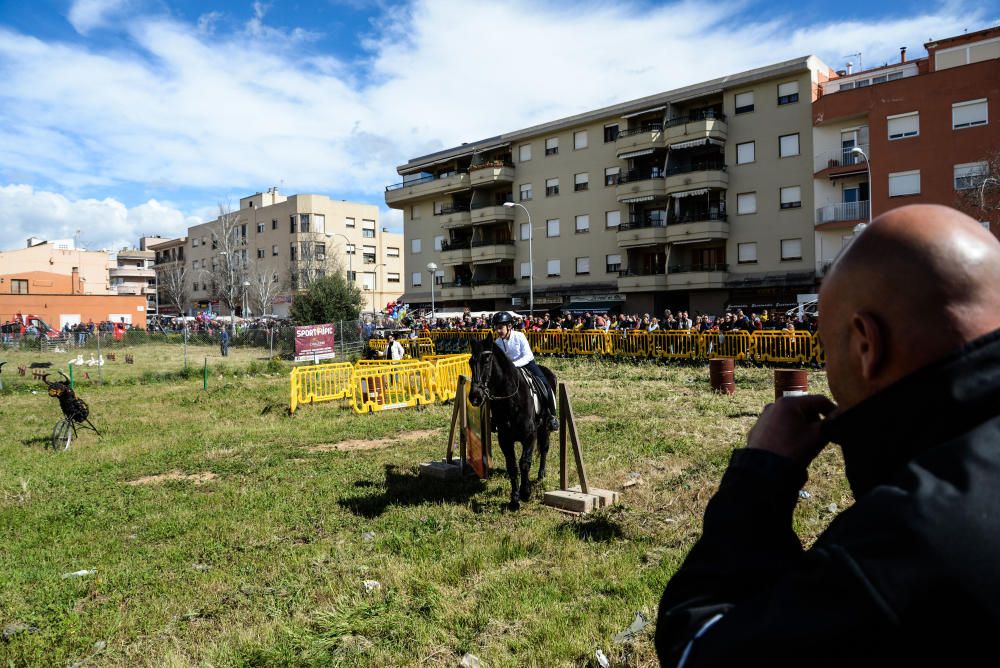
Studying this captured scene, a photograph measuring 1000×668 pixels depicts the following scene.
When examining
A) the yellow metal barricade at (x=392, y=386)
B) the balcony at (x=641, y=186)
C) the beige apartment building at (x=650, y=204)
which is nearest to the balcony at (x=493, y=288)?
the beige apartment building at (x=650, y=204)

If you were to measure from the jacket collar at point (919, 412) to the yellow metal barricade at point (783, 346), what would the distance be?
2357 centimetres

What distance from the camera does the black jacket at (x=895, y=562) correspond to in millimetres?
858

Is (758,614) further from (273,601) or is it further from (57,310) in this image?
(57,310)

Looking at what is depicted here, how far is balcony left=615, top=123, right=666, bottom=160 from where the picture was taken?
4281cm

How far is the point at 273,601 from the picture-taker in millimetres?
5492

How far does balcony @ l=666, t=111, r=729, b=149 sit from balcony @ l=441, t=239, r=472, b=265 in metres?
19.6

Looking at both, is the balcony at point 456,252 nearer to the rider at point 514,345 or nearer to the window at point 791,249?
the window at point 791,249

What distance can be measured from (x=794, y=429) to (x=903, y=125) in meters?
40.7

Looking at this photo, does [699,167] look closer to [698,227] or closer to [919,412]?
[698,227]

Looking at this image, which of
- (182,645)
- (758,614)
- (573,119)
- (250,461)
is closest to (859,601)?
(758,614)

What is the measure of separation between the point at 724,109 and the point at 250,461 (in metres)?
39.1

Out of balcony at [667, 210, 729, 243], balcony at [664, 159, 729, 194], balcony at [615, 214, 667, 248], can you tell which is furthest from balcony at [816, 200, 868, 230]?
balcony at [615, 214, 667, 248]

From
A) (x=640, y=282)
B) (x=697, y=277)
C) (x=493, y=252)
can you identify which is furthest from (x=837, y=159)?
(x=493, y=252)

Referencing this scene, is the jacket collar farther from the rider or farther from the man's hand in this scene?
the rider
